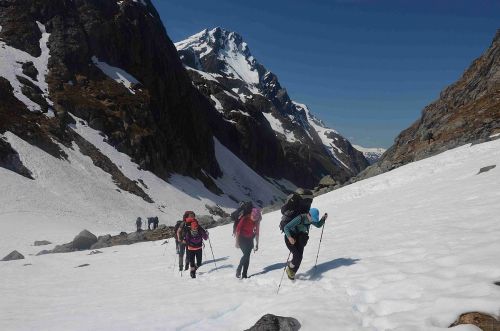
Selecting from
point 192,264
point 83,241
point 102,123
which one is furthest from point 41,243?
point 102,123

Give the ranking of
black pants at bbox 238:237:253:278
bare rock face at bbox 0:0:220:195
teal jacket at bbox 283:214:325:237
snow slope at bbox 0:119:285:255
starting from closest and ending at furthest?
teal jacket at bbox 283:214:325:237
black pants at bbox 238:237:253:278
snow slope at bbox 0:119:285:255
bare rock face at bbox 0:0:220:195

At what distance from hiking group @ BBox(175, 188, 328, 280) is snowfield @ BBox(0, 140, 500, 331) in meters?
0.60

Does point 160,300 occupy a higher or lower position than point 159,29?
lower

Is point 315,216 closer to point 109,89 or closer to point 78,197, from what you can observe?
point 78,197

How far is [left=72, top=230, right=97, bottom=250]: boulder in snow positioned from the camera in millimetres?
29938

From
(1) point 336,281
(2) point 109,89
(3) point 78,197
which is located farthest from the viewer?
(2) point 109,89

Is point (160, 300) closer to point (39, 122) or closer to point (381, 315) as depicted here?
point (381, 315)

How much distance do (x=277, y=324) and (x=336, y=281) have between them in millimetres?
2987

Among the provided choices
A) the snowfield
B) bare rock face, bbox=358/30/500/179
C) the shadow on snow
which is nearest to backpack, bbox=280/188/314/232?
the shadow on snow

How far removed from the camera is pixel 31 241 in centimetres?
3116

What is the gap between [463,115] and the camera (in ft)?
125

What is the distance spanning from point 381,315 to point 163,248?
68.0ft

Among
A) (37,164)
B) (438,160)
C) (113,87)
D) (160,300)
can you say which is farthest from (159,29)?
(160,300)

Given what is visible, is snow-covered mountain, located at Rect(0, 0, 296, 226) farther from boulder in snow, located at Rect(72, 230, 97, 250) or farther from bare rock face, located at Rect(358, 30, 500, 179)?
bare rock face, located at Rect(358, 30, 500, 179)
